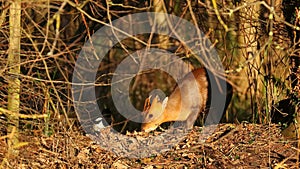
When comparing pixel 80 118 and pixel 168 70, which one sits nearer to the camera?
pixel 80 118

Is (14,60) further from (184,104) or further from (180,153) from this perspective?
(184,104)

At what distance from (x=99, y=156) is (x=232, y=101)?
309 centimetres

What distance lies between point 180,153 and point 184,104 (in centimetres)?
168

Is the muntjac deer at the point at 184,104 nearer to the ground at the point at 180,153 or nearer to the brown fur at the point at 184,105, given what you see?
the brown fur at the point at 184,105

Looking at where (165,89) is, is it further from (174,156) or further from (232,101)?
(174,156)

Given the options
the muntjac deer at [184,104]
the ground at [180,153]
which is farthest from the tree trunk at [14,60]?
the muntjac deer at [184,104]

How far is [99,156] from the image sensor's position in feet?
23.9

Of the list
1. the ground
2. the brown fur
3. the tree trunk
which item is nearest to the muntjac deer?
the brown fur

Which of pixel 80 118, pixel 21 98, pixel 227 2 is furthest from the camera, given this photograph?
pixel 227 2

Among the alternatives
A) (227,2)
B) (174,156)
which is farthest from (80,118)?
(227,2)

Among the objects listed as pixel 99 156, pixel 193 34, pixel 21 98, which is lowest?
pixel 99 156

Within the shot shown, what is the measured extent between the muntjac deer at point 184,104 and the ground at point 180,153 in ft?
3.79

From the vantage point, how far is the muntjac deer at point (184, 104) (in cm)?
885

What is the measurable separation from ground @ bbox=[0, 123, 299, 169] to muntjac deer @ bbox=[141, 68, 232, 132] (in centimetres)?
115
